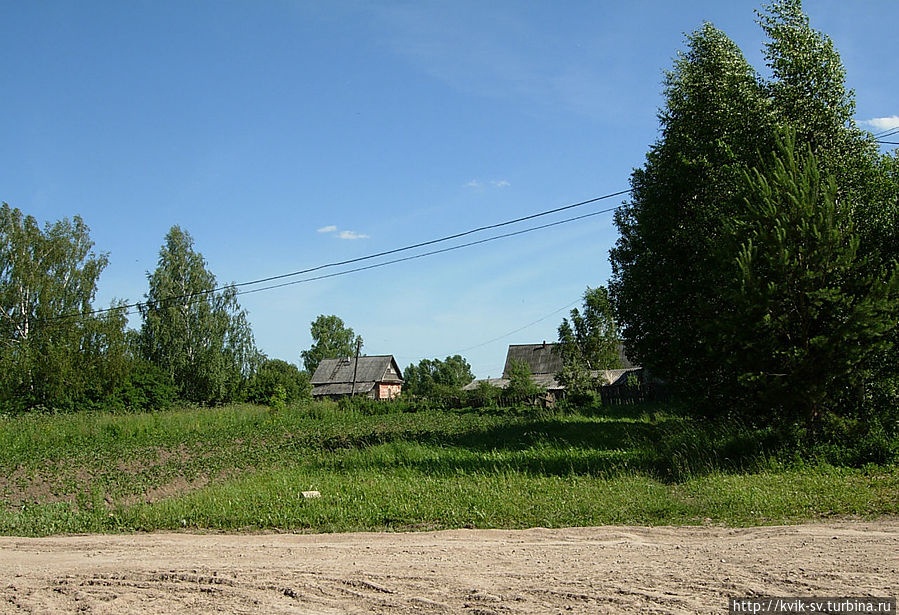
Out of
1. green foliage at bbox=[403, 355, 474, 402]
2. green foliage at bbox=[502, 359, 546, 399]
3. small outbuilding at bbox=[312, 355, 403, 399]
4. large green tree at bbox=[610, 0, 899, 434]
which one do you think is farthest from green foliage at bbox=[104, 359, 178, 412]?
green foliage at bbox=[403, 355, 474, 402]

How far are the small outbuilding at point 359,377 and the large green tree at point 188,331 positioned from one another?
27.8 m

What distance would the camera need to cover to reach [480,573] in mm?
5902

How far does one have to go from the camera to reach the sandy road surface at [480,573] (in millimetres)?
5109

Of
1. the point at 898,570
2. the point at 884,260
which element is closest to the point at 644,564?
the point at 898,570

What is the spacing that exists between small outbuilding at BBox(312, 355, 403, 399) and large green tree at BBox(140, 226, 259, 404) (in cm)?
2777

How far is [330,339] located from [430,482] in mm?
80801

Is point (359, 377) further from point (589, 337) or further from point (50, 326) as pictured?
point (50, 326)

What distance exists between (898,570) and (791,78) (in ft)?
45.1

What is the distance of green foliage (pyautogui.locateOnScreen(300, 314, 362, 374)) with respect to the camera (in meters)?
90.9

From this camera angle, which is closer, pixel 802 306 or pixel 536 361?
pixel 802 306

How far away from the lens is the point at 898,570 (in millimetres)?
5375

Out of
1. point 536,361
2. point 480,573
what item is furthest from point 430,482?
point 536,361

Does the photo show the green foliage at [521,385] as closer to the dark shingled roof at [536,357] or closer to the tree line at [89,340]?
the tree line at [89,340]

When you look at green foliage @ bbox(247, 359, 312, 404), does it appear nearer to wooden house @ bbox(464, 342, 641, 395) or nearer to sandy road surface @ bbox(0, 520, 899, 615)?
wooden house @ bbox(464, 342, 641, 395)
